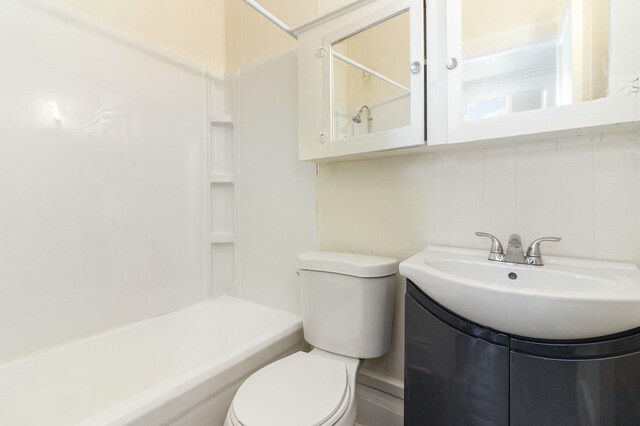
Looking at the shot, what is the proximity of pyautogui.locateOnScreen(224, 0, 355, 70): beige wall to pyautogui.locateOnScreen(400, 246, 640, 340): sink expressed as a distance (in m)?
1.32

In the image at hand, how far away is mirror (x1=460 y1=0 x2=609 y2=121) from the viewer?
80 cm

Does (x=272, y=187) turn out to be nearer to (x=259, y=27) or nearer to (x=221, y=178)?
(x=221, y=178)

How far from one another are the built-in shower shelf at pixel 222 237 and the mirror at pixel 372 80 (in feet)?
3.31

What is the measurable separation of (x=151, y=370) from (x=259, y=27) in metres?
1.95

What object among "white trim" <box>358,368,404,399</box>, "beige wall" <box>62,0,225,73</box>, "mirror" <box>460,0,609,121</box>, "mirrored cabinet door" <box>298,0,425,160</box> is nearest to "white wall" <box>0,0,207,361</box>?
"beige wall" <box>62,0,225,73</box>

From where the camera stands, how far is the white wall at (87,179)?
114 centimetres

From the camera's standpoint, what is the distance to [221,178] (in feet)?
6.06

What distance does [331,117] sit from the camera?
50.0 inches

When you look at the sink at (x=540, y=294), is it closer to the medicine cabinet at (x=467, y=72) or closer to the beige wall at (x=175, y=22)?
the medicine cabinet at (x=467, y=72)

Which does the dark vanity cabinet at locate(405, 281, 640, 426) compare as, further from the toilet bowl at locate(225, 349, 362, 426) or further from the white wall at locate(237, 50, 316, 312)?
the white wall at locate(237, 50, 316, 312)

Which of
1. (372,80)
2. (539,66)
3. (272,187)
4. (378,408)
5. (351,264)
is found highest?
(372,80)

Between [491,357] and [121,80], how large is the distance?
1895 mm

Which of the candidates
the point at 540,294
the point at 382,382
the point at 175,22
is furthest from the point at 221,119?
the point at 540,294

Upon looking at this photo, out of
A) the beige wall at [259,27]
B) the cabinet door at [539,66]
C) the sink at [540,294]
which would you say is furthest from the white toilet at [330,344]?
the beige wall at [259,27]
